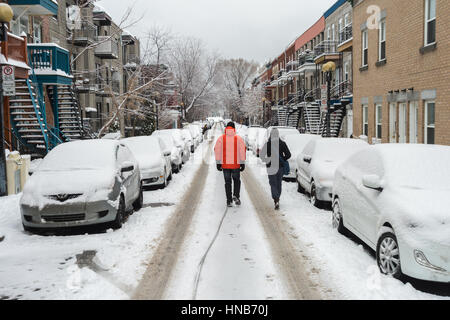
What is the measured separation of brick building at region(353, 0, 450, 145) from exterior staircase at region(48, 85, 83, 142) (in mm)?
13912

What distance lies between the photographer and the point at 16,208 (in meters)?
10.0

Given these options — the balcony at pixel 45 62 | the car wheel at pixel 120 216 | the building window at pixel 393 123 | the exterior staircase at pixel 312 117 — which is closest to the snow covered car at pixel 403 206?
the car wheel at pixel 120 216

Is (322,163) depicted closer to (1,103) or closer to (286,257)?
(286,257)

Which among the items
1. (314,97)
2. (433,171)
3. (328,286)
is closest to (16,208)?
(328,286)

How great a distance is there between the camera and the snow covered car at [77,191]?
26.0ft

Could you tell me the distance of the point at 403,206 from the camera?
18.1 feet

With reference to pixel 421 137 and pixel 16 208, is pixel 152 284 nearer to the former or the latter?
pixel 16 208

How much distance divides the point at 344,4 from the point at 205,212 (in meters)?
26.0

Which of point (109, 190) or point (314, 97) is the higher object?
point (314, 97)

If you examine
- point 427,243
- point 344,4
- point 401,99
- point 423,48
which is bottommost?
point 427,243

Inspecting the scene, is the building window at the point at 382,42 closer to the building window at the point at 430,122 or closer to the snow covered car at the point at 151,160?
the building window at the point at 430,122

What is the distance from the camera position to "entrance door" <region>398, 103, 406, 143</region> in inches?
716

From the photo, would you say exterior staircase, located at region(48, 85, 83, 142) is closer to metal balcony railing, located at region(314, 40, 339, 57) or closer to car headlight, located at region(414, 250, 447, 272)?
metal balcony railing, located at region(314, 40, 339, 57)

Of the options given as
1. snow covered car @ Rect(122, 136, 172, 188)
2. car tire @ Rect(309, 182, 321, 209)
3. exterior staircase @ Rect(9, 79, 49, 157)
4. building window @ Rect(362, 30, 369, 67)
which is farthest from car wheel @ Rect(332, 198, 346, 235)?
building window @ Rect(362, 30, 369, 67)
